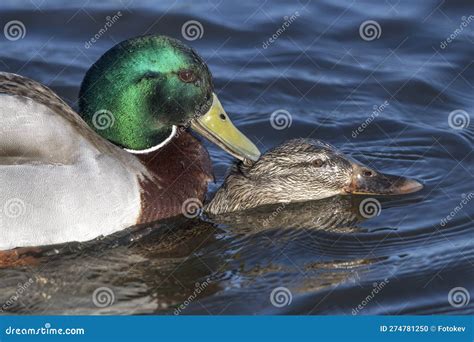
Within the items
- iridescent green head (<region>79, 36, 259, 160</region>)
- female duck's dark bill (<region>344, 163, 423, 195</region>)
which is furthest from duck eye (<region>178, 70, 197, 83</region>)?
female duck's dark bill (<region>344, 163, 423, 195</region>)

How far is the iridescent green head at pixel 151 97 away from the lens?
326 inches

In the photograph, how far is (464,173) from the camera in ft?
30.6

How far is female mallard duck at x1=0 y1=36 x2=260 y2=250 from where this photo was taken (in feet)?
25.9

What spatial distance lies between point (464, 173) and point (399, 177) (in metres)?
0.61

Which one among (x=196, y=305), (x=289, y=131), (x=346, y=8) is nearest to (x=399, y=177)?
(x=289, y=131)

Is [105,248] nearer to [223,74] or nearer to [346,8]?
[223,74]

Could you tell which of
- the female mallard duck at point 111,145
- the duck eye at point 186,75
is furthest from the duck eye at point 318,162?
the duck eye at point 186,75

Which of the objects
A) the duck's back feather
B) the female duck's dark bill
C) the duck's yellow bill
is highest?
the female duck's dark bill

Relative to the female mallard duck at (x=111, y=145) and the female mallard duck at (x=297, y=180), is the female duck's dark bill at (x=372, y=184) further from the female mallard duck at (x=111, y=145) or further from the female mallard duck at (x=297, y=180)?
the female mallard duck at (x=111, y=145)

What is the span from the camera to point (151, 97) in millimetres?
8430

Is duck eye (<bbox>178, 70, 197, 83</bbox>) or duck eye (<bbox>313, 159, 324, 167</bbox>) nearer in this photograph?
duck eye (<bbox>178, 70, 197, 83</bbox>)

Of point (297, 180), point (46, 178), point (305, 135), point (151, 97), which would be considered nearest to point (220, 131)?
→ point (151, 97)

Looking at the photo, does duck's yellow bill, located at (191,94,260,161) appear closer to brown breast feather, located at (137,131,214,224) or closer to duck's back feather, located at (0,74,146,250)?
brown breast feather, located at (137,131,214,224)

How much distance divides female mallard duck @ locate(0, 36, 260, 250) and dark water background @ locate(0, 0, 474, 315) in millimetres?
240
